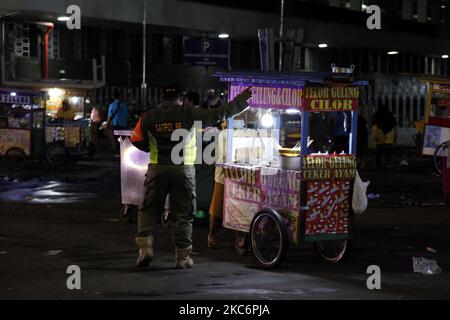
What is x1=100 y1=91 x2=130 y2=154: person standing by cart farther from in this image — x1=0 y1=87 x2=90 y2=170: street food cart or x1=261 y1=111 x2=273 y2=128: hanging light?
x1=261 y1=111 x2=273 y2=128: hanging light

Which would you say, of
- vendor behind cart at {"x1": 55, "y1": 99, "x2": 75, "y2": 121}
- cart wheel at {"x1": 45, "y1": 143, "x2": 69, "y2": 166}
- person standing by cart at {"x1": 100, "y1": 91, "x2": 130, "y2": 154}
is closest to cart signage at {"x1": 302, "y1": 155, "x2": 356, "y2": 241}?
cart wheel at {"x1": 45, "y1": 143, "x2": 69, "y2": 166}

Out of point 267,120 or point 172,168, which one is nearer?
point 172,168

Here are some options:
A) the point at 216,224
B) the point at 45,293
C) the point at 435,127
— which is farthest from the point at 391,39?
the point at 45,293

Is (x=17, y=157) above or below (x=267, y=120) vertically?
below

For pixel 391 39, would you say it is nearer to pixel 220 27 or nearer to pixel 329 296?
pixel 220 27

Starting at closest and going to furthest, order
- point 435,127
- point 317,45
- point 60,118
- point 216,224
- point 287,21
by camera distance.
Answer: point 216,224 → point 435,127 → point 60,118 → point 287,21 → point 317,45

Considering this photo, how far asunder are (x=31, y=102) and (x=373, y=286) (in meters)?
13.4

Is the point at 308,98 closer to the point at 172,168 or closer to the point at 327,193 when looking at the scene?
the point at 327,193

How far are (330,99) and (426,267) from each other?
1.99 metres

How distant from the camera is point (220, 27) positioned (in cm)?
3048

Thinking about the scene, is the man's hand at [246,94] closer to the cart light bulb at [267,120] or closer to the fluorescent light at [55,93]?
the cart light bulb at [267,120]

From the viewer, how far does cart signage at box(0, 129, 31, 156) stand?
64.8ft

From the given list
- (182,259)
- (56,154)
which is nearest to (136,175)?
(182,259)

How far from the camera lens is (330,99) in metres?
9.27
